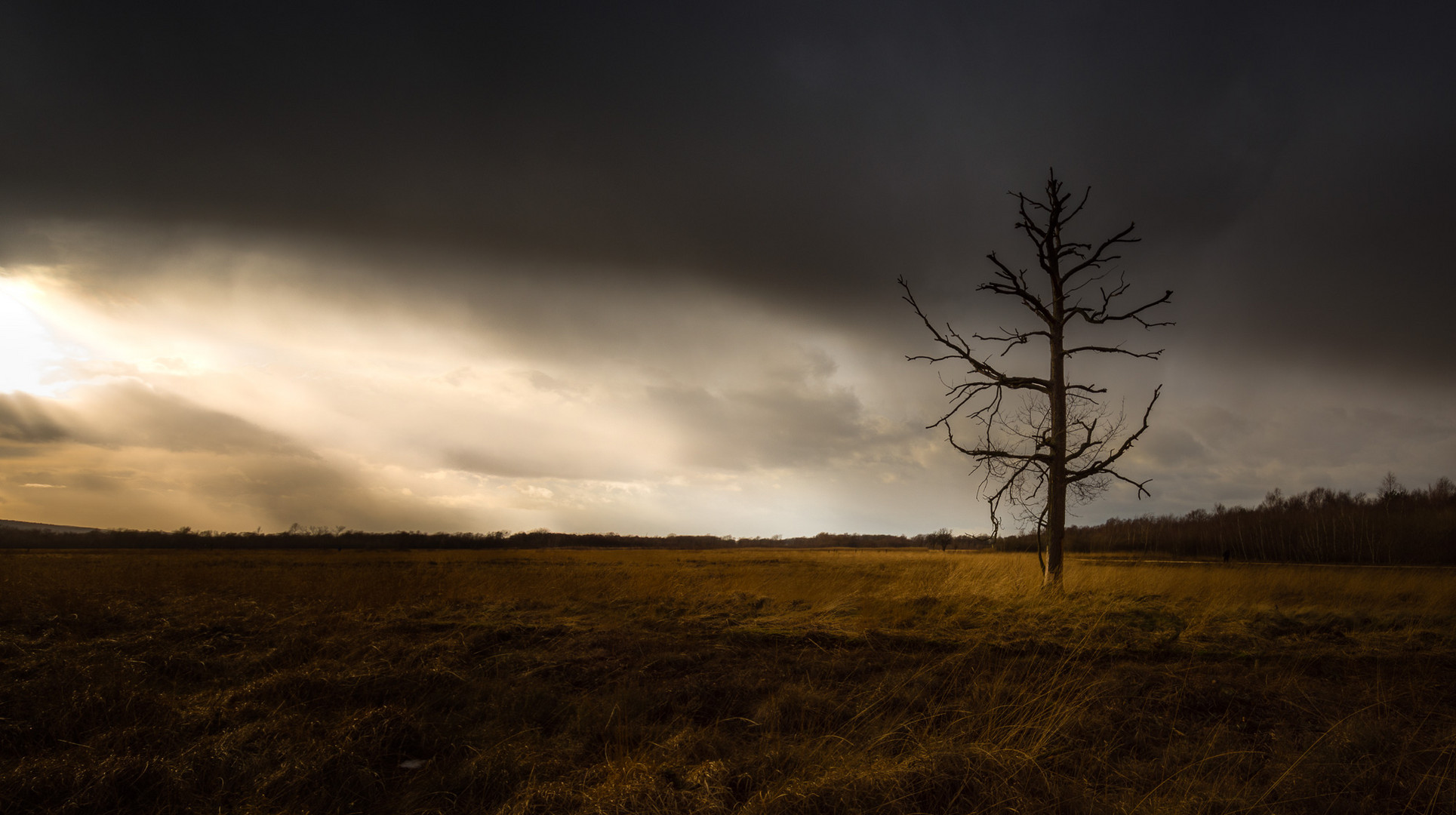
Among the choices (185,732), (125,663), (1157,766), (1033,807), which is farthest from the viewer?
(125,663)

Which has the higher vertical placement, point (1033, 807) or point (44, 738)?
point (1033, 807)

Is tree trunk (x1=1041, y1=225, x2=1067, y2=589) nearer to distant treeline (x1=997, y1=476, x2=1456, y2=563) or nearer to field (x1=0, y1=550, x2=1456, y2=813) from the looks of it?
field (x1=0, y1=550, x2=1456, y2=813)

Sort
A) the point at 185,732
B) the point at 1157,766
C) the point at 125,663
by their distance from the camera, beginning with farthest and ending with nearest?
the point at 125,663, the point at 185,732, the point at 1157,766

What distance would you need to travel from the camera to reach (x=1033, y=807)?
12.3 feet

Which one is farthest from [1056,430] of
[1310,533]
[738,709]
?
[1310,533]

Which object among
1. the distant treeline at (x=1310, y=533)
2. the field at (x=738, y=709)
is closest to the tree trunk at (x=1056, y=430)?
the field at (x=738, y=709)

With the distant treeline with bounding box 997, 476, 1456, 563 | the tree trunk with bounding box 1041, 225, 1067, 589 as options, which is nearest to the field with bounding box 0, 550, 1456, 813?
the tree trunk with bounding box 1041, 225, 1067, 589

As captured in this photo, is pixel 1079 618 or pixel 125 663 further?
pixel 1079 618

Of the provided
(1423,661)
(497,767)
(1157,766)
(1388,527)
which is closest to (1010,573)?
(1423,661)

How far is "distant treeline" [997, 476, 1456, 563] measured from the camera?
50.2 metres

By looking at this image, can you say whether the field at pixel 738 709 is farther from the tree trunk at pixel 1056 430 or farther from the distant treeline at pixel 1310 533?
the distant treeline at pixel 1310 533

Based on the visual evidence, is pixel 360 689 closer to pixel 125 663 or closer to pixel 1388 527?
pixel 125 663

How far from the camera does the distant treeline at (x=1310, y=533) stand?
1976 inches

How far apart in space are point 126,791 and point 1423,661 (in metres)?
14.1
